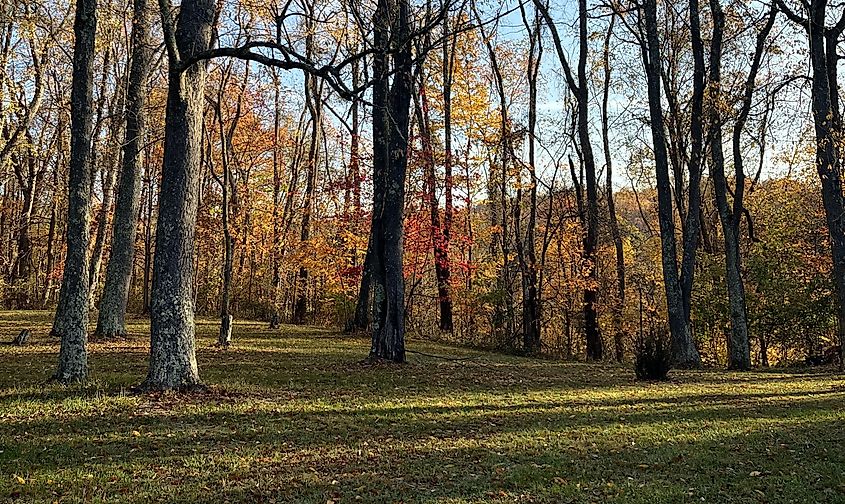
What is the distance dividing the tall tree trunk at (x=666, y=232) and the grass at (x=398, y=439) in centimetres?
383

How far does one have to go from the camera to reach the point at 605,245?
23781mm

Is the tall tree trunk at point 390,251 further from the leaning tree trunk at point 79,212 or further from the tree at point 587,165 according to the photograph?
the tree at point 587,165

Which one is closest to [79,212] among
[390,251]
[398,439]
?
[398,439]

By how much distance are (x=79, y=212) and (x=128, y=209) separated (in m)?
6.12

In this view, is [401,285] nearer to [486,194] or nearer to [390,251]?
[390,251]

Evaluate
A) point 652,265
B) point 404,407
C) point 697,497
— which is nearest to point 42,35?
point 404,407

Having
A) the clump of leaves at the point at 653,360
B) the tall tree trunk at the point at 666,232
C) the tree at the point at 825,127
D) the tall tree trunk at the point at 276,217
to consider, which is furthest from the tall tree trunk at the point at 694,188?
the tall tree trunk at the point at 276,217

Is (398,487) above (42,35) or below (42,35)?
below

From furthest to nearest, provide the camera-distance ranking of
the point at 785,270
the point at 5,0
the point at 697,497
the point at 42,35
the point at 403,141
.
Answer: the point at 785,270 < the point at 42,35 < the point at 5,0 < the point at 403,141 < the point at 697,497

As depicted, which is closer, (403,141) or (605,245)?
(403,141)

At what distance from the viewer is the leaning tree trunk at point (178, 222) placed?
7.42m

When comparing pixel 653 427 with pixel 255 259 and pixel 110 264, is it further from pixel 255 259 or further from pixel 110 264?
pixel 255 259

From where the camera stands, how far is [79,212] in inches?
302

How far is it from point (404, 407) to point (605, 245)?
1774 centimetres
